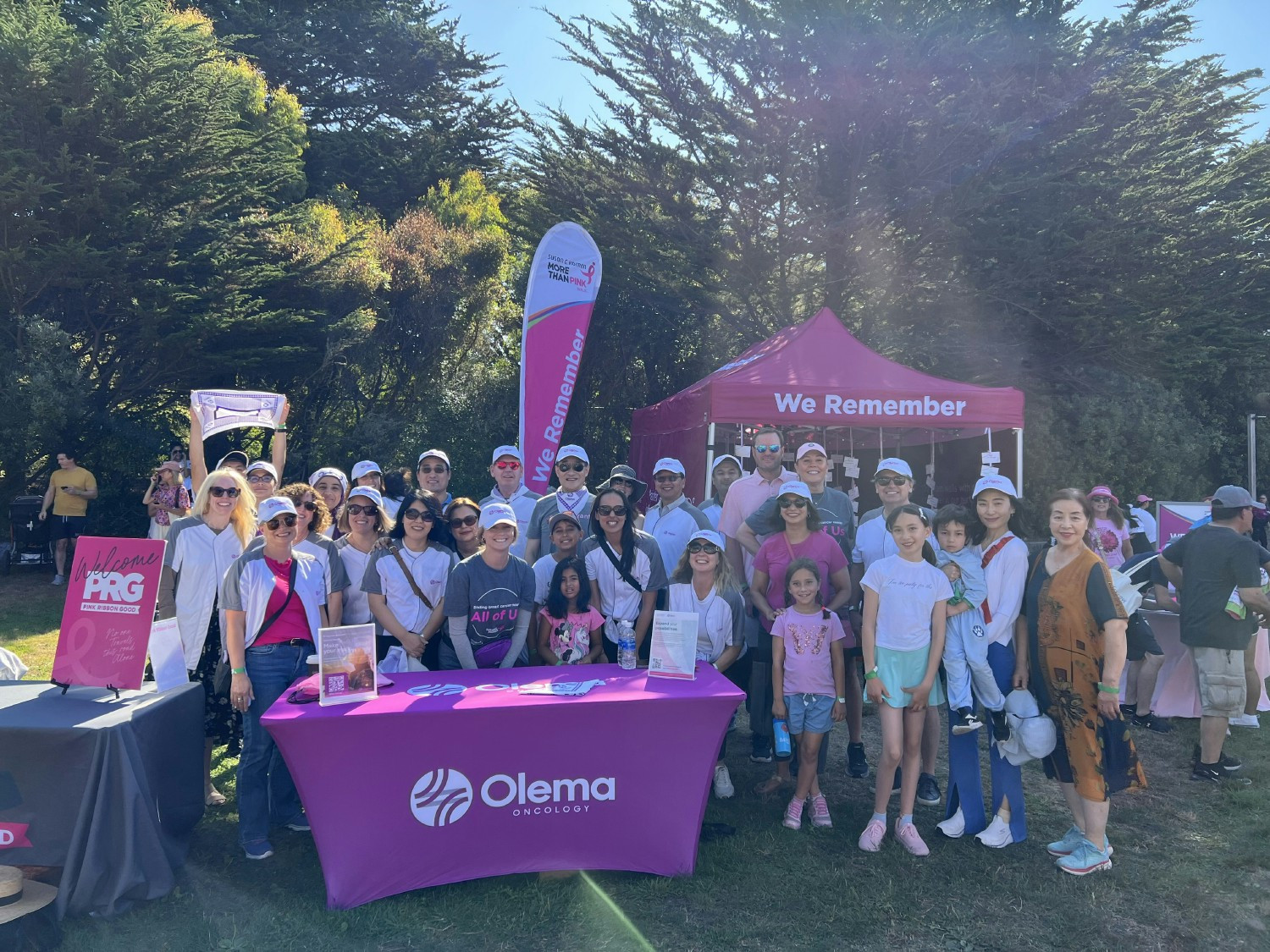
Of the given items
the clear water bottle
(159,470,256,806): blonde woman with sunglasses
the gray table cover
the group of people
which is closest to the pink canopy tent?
the group of people

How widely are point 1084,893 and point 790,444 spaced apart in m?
9.34

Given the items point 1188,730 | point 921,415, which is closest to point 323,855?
point 1188,730

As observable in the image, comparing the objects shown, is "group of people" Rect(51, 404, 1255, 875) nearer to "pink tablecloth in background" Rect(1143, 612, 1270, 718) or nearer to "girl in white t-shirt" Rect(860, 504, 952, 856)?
"girl in white t-shirt" Rect(860, 504, 952, 856)

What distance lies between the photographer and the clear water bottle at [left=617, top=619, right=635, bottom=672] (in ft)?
12.5

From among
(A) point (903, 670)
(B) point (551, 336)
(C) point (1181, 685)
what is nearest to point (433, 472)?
(A) point (903, 670)

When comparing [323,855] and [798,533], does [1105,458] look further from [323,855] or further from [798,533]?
[323,855]

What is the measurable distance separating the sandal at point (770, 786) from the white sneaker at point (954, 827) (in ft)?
2.84

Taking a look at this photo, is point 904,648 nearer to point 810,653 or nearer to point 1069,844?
point 810,653

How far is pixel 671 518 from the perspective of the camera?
4949 mm

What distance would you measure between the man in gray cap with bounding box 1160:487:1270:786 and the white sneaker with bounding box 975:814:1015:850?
Answer: 5.84ft

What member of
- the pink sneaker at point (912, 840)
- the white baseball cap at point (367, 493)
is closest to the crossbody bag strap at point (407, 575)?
the white baseball cap at point (367, 493)

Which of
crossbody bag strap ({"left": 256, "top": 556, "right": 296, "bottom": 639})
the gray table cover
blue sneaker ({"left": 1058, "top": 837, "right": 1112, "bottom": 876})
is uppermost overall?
crossbody bag strap ({"left": 256, "top": 556, "right": 296, "bottom": 639})

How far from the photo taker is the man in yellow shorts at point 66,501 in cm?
1021

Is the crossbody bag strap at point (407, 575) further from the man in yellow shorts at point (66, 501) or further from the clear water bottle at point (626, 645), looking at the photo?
the man in yellow shorts at point (66, 501)
